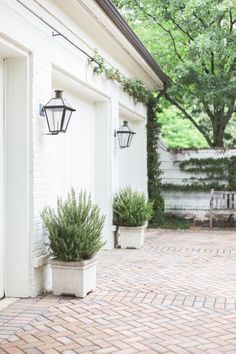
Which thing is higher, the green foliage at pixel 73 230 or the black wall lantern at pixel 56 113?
the black wall lantern at pixel 56 113

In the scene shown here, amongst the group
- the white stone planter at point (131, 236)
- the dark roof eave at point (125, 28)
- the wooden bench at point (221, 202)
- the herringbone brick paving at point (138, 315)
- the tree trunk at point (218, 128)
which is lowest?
the herringbone brick paving at point (138, 315)

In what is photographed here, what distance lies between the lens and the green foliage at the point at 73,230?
4.80 meters

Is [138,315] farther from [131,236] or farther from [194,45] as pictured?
[194,45]

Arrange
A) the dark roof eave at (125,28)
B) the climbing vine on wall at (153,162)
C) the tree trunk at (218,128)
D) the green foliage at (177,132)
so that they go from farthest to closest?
the green foliage at (177,132) → the tree trunk at (218,128) → the climbing vine on wall at (153,162) → the dark roof eave at (125,28)

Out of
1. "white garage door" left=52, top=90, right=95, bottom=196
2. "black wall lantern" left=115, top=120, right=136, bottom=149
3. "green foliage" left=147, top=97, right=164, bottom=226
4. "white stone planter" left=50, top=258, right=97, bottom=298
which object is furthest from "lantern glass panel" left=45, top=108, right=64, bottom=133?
"green foliage" left=147, top=97, right=164, bottom=226

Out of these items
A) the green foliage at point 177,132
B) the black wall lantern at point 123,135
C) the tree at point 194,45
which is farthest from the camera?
the green foliage at point 177,132

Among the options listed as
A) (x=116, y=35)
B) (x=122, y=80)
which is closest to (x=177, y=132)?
(x=122, y=80)

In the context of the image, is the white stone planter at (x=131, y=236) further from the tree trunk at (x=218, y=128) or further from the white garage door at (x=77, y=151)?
the tree trunk at (x=218, y=128)

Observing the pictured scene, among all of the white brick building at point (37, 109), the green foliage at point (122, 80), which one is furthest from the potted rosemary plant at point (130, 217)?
the green foliage at point (122, 80)

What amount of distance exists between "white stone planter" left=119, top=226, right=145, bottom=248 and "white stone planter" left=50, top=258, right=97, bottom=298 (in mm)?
3195

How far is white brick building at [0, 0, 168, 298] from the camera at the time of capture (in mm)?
4816

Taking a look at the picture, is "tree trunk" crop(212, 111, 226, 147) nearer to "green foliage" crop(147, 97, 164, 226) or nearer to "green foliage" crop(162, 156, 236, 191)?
"green foliage" crop(162, 156, 236, 191)

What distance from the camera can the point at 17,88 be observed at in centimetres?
486

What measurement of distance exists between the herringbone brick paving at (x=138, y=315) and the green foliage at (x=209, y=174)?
468 centimetres
